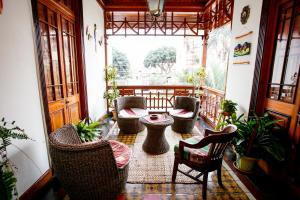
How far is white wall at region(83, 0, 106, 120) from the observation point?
3430mm

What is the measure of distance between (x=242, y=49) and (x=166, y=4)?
2.67 metres

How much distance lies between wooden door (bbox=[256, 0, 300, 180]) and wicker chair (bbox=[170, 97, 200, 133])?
1.27 metres

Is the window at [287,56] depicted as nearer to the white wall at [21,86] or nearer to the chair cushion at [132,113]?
the chair cushion at [132,113]

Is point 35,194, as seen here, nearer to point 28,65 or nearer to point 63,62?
point 28,65

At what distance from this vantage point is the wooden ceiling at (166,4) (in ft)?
14.5

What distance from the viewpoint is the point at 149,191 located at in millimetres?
1912

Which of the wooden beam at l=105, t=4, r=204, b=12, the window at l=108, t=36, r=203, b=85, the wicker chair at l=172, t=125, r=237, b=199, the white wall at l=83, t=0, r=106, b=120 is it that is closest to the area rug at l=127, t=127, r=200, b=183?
the wicker chair at l=172, t=125, r=237, b=199

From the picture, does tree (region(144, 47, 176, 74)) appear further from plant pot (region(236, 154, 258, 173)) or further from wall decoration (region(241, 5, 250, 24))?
plant pot (region(236, 154, 258, 173))

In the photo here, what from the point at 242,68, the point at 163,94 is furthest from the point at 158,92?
the point at 242,68

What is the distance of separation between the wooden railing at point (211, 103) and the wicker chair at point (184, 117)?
55 centimetres

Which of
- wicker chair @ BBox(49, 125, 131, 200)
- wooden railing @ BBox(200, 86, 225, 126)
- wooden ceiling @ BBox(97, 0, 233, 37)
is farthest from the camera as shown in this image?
wooden ceiling @ BBox(97, 0, 233, 37)

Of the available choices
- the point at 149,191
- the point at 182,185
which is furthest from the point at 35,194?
the point at 182,185

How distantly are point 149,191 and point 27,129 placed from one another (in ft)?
4.87

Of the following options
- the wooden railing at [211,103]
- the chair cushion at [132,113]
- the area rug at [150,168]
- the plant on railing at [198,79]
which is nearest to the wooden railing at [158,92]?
the plant on railing at [198,79]
